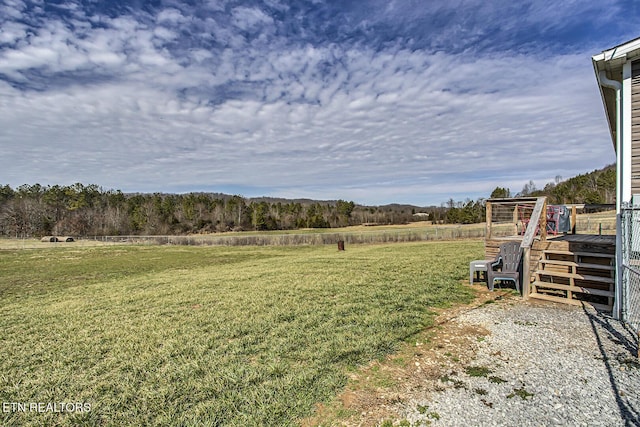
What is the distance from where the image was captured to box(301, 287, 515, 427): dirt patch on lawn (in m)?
2.64

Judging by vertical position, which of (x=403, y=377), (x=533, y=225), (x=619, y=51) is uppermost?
(x=619, y=51)

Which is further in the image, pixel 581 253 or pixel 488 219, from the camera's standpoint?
pixel 488 219

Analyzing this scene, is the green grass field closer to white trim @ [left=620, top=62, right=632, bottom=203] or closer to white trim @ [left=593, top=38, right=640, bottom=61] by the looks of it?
white trim @ [left=620, top=62, right=632, bottom=203]

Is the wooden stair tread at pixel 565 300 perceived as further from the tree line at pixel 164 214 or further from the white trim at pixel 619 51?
the tree line at pixel 164 214

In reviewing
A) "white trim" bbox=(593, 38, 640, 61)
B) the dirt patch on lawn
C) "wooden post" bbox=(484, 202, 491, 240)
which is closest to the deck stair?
"wooden post" bbox=(484, 202, 491, 240)

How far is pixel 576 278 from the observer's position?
5.71 m

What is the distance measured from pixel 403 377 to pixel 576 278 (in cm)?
458

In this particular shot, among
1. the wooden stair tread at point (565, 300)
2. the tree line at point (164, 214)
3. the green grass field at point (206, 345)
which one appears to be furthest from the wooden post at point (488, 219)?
the tree line at point (164, 214)

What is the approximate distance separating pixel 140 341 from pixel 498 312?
18.7 ft

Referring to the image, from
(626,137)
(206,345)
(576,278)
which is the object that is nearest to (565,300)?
(576,278)

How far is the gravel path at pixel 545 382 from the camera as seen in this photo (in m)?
2.53

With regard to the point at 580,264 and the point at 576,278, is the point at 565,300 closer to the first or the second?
the point at 576,278

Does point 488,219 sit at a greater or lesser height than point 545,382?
greater

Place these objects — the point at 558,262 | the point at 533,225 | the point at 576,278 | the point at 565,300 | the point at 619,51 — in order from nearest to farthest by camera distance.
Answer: the point at 619,51 → the point at 565,300 → the point at 576,278 → the point at 558,262 → the point at 533,225
